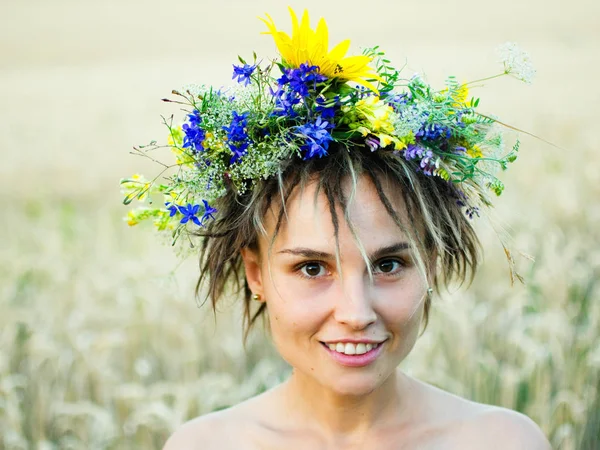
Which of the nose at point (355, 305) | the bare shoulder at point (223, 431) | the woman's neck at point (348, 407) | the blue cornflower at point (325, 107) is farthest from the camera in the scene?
the bare shoulder at point (223, 431)

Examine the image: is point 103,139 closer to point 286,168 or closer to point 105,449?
point 105,449

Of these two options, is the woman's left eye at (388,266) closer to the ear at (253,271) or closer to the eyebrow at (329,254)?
the eyebrow at (329,254)

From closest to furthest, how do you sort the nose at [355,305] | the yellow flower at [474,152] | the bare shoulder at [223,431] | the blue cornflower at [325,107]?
the nose at [355,305]
the blue cornflower at [325,107]
the yellow flower at [474,152]
the bare shoulder at [223,431]

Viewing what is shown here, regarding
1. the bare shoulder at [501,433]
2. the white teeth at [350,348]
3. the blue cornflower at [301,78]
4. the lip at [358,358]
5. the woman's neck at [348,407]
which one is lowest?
the bare shoulder at [501,433]

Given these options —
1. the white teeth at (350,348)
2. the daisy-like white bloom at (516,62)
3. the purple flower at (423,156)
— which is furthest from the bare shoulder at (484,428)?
the daisy-like white bloom at (516,62)

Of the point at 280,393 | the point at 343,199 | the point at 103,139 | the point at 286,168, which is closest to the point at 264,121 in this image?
the point at 286,168

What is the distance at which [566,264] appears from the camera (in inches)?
174

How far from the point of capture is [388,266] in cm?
213

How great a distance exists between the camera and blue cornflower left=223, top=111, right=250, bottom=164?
2115mm

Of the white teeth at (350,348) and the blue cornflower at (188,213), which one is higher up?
the blue cornflower at (188,213)

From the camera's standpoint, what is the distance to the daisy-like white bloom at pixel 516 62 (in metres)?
2.16

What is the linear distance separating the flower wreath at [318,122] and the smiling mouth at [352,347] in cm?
48

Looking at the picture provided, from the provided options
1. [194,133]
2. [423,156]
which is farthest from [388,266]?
[194,133]

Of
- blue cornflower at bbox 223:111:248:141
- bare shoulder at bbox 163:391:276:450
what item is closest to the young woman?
blue cornflower at bbox 223:111:248:141
